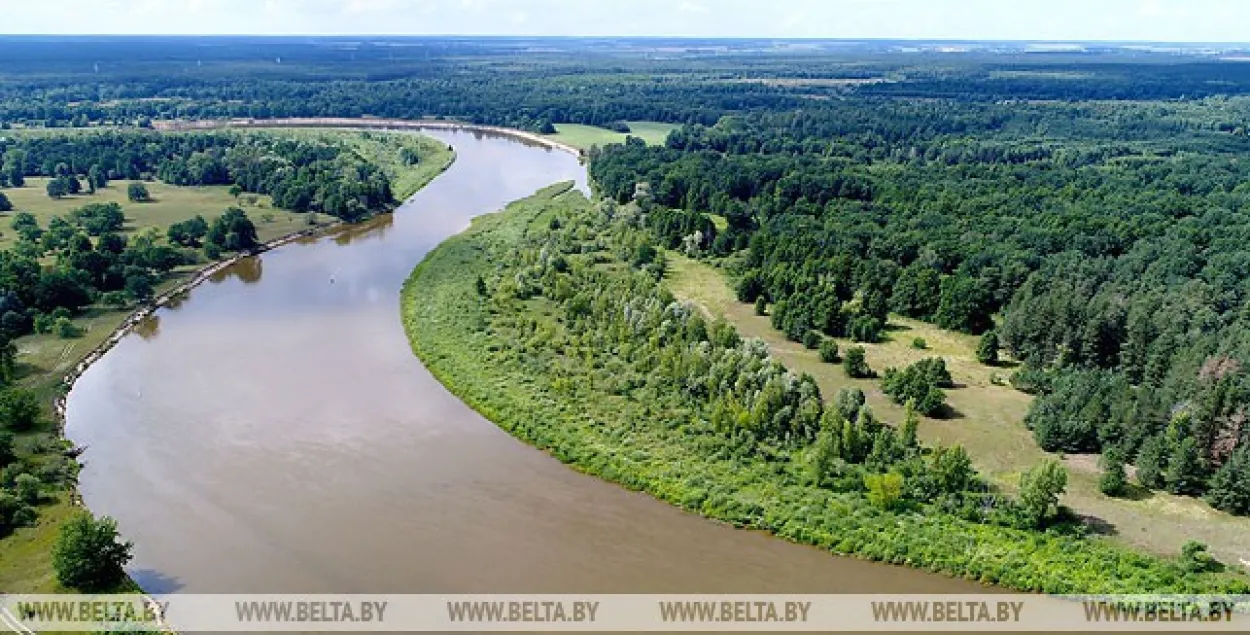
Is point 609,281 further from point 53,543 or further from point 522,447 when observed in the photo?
point 53,543

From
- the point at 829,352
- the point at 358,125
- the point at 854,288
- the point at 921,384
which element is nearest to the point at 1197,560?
the point at 921,384

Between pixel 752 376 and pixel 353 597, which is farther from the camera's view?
pixel 752 376

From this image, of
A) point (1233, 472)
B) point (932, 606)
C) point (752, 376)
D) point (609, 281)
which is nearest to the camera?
point (932, 606)

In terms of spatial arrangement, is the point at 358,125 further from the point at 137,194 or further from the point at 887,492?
the point at 887,492

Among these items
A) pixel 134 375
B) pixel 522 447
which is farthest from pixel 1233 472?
pixel 134 375

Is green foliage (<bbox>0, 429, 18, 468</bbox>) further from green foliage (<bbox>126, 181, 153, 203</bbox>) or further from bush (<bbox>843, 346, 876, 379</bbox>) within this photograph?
green foliage (<bbox>126, 181, 153, 203</bbox>)
